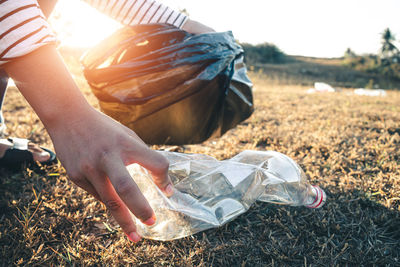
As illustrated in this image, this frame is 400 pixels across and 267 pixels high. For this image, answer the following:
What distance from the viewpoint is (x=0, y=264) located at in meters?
0.80

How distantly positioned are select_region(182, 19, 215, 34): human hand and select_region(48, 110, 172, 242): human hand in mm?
1094

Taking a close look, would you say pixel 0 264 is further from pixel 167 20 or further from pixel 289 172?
pixel 167 20

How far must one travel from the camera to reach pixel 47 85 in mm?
556

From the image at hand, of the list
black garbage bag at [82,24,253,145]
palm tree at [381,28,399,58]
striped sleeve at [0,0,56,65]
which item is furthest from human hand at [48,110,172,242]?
palm tree at [381,28,399,58]

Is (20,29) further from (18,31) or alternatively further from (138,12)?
(138,12)

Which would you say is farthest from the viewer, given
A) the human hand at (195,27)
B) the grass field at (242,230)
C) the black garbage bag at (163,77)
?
the human hand at (195,27)

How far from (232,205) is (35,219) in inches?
34.4

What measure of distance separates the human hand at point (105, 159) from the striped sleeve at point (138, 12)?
1.02 metres

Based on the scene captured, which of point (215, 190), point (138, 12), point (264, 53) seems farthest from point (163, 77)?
point (264, 53)

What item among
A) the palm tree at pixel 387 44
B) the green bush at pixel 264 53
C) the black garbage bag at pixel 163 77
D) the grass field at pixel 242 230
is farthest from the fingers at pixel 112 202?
the palm tree at pixel 387 44

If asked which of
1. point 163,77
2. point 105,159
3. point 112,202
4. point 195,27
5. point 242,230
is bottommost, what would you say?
point 242,230

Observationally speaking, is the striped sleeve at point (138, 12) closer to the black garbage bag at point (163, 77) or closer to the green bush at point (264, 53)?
the black garbage bag at point (163, 77)

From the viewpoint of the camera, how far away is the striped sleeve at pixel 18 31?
20.9 inches

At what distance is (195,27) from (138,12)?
36 centimetres
